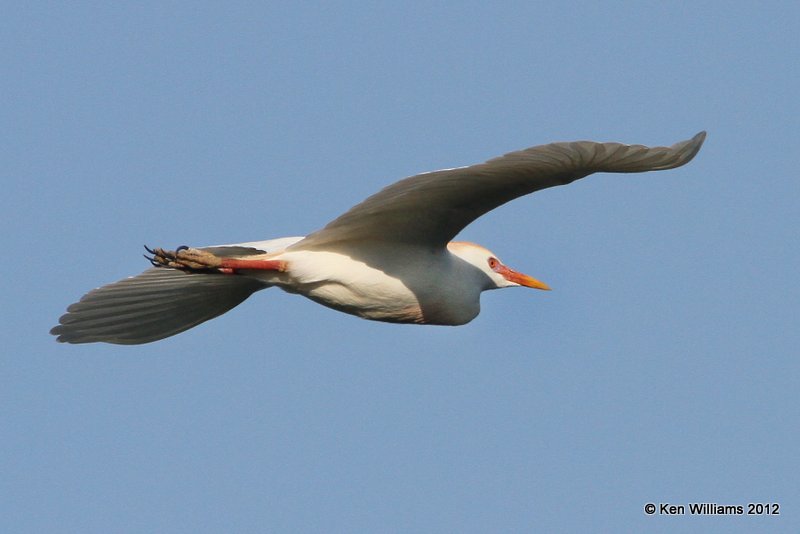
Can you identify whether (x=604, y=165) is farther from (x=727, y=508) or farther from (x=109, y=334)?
(x=109, y=334)

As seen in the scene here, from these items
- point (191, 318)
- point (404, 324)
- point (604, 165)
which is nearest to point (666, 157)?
point (604, 165)

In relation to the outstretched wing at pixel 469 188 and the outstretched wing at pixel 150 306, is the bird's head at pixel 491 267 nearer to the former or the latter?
the outstretched wing at pixel 469 188

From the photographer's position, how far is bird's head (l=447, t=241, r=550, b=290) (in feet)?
41.2

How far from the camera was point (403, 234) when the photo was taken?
449 inches

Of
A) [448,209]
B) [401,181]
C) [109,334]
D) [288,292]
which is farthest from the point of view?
[109,334]

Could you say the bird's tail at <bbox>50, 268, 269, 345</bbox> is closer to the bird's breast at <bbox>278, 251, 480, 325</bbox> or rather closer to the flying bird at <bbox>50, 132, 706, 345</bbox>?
the flying bird at <bbox>50, 132, 706, 345</bbox>

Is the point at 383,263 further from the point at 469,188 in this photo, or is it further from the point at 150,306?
the point at 150,306

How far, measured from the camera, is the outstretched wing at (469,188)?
9.71 metres

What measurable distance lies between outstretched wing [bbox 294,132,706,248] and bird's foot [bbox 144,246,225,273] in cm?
67

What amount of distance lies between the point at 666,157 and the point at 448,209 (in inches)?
72.2

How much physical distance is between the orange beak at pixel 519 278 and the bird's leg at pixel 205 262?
237cm

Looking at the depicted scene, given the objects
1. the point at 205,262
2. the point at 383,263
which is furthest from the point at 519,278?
the point at 205,262

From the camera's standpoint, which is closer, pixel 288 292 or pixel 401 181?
pixel 401 181

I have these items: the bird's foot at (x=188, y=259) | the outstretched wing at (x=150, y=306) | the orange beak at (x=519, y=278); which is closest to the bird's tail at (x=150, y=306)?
the outstretched wing at (x=150, y=306)
